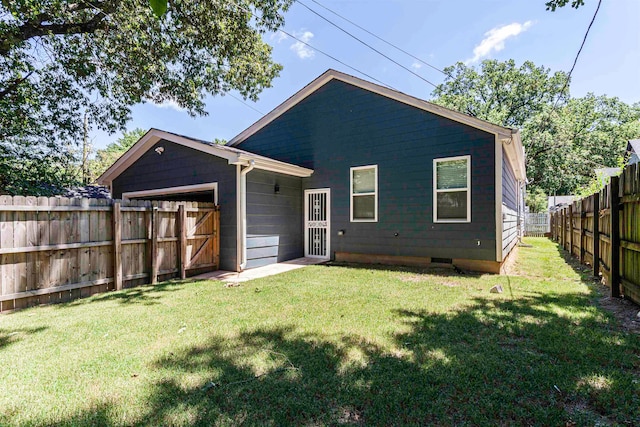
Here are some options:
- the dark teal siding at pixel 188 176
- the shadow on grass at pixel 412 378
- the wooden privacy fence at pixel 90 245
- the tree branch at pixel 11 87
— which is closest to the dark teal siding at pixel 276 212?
the dark teal siding at pixel 188 176

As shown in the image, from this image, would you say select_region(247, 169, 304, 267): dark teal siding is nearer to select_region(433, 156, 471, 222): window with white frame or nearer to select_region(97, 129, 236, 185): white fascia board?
select_region(97, 129, 236, 185): white fascia board

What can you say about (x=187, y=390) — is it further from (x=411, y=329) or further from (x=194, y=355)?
(x=411, y=329)

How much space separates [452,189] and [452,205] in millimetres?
388

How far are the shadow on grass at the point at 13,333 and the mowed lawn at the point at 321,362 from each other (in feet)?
0.06

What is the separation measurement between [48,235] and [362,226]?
21.5 ft

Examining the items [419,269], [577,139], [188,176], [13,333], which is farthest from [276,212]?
[577,139]

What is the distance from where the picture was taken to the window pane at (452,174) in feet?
22.9

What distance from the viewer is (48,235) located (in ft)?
14.7

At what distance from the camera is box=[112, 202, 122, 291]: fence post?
526cm

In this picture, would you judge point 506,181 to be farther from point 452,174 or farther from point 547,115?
point 547,115

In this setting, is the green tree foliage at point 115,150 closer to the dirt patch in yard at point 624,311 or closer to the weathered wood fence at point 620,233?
the weathered wood fence at point 620,233

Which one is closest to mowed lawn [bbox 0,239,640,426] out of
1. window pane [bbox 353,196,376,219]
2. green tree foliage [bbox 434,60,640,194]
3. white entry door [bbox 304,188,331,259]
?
window pane [bbox 353,196,376,219]

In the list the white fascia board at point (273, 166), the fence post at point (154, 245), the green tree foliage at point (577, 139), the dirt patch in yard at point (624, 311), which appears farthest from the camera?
the green tree foliage at point (577, 139)

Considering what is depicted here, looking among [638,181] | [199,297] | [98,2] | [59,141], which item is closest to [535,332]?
[638,181]
